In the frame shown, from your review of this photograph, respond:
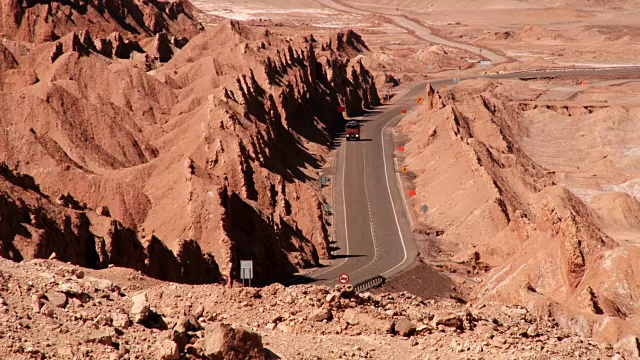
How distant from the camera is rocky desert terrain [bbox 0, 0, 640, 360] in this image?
27.2 metres

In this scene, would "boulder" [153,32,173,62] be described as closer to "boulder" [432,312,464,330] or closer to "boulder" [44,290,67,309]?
"boulder" [432,312,464,330]

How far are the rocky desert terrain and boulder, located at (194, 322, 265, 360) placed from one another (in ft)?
0.17

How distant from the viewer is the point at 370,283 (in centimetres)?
5750

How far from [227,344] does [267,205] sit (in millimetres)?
48072

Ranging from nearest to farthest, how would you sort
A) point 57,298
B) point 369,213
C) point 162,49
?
point 57,298, point 369,213, point 162,49

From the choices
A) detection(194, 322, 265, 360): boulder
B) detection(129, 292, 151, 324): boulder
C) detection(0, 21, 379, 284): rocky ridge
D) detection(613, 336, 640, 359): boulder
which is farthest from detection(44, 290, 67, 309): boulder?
detection(0, 21, 379, 284): rocky ridge

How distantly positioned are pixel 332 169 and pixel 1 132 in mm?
38390

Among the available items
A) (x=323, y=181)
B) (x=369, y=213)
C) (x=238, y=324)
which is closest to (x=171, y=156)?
(x=369, y=213)

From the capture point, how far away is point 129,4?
156500 millimetres

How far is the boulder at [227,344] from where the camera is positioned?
23.2 m

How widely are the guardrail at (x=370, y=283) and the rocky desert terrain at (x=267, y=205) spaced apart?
0.82m

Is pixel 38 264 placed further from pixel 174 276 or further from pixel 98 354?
pixel 174 276

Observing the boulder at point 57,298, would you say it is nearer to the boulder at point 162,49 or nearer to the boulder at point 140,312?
the boulder at point 140,312

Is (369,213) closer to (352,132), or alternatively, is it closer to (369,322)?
(352,132)
